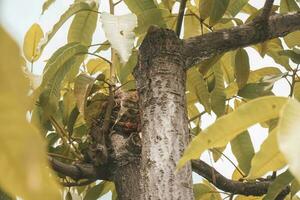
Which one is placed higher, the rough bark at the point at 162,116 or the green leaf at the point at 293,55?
the green leaf at the point at 293,55

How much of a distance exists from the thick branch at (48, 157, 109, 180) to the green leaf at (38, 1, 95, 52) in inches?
9.1

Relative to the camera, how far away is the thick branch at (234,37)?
0.78 m

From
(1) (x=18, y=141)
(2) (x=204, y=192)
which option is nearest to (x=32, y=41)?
(2) (x=204, y=192)

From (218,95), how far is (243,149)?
13 centimetres

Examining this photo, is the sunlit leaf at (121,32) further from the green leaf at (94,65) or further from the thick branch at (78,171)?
the green leaf at (94,65)

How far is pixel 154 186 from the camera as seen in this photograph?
635 mm

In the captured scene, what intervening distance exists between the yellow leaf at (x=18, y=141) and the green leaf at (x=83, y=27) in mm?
827

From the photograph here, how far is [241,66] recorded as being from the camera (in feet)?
3.19

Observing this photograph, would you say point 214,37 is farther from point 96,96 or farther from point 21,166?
point 21,166

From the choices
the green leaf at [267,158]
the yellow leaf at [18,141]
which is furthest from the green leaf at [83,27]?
the yellow leaf at [18,141]

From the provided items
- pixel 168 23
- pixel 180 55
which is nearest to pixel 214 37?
pixel 180 55

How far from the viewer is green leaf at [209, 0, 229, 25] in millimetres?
833

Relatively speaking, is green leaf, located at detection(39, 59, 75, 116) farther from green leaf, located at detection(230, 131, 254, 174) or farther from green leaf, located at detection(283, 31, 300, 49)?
green leaf, located at detection(283, 31, 300, 49)

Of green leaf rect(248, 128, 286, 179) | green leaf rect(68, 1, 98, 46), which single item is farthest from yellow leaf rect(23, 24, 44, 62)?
green leaf rect(248, 128, 286, 179)
